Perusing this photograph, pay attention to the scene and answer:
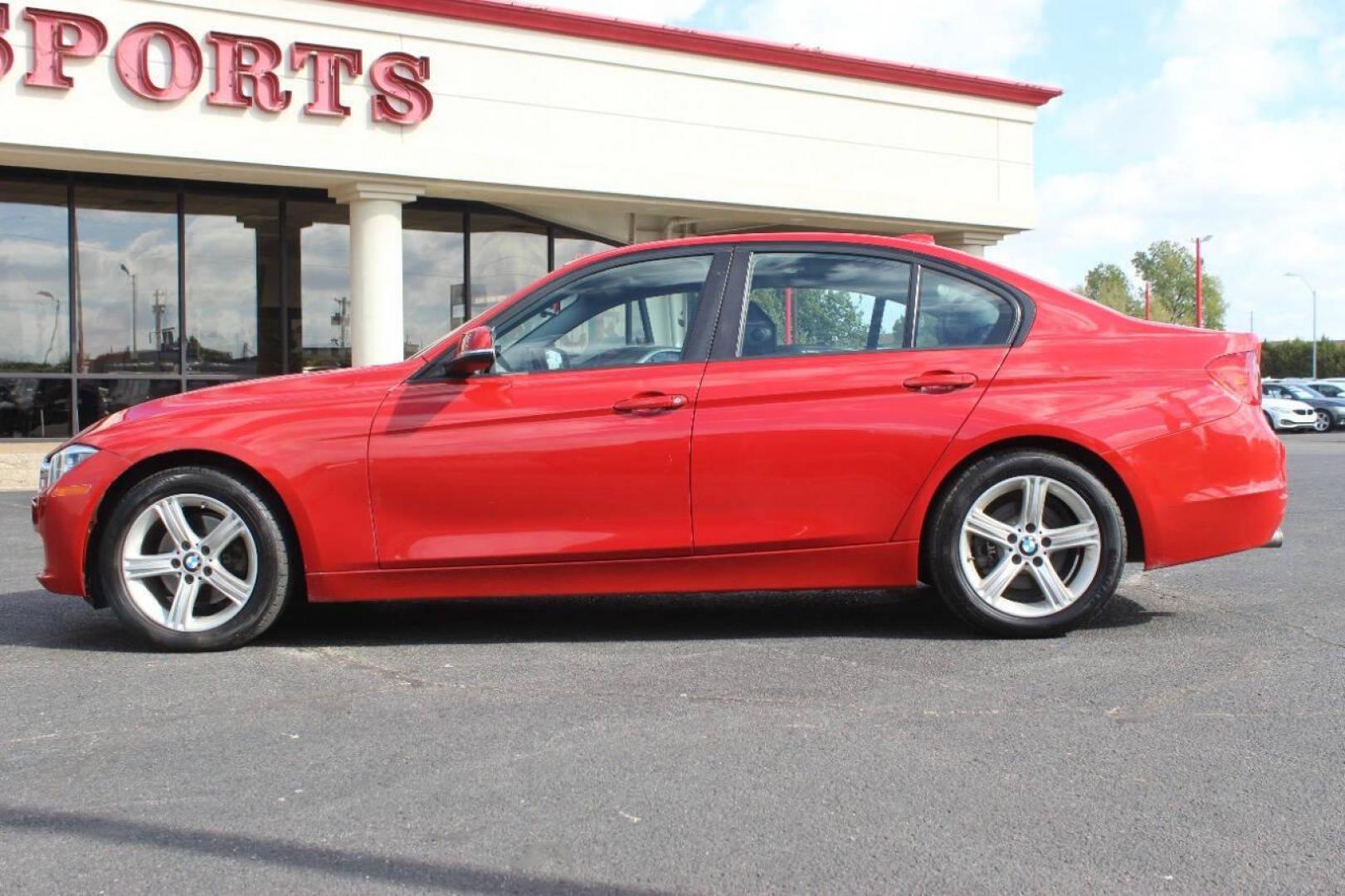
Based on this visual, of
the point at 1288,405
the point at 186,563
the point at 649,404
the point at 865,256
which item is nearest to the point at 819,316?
the point at 865,256

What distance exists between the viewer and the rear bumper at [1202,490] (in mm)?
5117

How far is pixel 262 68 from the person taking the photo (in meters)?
A: 15.4

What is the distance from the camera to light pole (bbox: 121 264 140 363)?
1711 cm

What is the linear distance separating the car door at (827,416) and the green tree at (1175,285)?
11022 centimetres

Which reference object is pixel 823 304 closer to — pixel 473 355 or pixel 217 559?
pixel 473 355

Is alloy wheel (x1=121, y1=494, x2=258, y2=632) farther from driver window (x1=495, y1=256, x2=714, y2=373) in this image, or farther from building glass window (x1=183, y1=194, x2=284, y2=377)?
building glass window (x1=183, y1=194, x2=284, y2=377)

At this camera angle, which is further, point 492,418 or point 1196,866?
point 492,418

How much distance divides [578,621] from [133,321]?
1341 centimetres

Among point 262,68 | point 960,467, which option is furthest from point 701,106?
point 960,467

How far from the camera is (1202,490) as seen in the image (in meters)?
5.16

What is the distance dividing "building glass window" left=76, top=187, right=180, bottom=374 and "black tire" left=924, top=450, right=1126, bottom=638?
14394mm

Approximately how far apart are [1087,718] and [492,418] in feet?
7.86

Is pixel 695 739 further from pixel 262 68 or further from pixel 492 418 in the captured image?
pixel 262 68

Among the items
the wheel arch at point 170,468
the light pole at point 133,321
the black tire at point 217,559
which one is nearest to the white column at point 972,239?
the light pole at point 133,321
